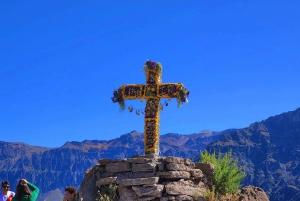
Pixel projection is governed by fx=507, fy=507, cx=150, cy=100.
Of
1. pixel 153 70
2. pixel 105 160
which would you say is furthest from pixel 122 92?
pixel 105 160

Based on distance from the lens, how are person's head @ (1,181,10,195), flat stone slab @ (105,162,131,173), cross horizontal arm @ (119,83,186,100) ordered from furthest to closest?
1. cross horizontal arm @ (119,83,186,100)
2. flat stone slab @ (105,162,131,173)
3. person's head @ (1,181,10,195)

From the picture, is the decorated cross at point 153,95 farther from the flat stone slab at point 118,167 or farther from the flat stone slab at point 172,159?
the flat stone slab at point 172,159

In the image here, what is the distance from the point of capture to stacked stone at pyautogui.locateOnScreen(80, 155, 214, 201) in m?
17.8

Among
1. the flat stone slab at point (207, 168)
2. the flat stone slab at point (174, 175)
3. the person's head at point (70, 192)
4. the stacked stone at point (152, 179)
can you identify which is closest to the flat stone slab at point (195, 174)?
the stacked stone at point (152, 179)

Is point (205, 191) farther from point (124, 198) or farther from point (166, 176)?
point (124, 198)

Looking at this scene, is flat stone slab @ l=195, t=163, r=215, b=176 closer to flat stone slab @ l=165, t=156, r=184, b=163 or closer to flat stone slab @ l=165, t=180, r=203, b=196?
flat stone slab @ l=165, t=156, r=184, b=163

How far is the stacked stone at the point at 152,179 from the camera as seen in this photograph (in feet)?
58.3

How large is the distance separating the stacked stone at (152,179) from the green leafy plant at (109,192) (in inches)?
6.3

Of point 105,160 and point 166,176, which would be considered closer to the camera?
point 166,176

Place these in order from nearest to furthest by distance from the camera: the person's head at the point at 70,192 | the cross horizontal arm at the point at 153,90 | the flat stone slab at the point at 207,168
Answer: the person's head at the point at 70,192
the flat stone slab at the point at 207,168
the cross horizontal arm at the point at 153,90

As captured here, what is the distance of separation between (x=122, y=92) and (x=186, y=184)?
635 centimetres

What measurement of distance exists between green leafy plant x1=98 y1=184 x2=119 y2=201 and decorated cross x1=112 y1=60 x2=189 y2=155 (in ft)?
11.4

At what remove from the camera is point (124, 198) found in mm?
18141

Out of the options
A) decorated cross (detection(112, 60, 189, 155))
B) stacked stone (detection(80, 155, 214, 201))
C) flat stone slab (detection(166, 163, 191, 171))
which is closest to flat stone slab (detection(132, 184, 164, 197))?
stacked stone (detection(80, 155, 214, 201))
